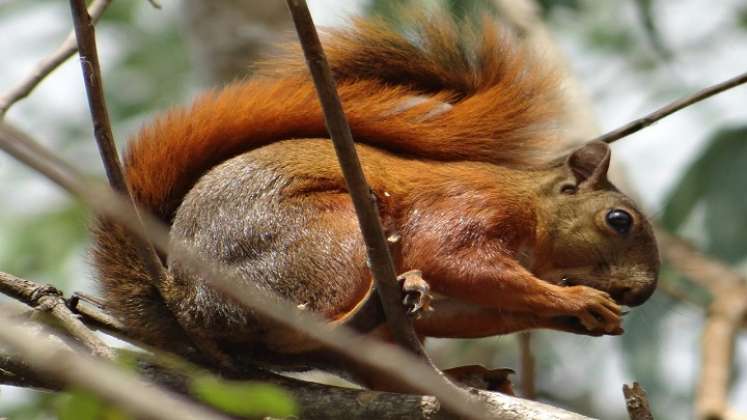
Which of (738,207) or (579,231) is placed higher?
(738,207)

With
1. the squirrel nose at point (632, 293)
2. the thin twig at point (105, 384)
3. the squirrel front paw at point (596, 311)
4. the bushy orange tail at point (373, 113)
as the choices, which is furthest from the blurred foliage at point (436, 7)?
the thin twig at point (105, 384)

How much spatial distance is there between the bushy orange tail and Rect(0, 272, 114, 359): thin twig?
22cm

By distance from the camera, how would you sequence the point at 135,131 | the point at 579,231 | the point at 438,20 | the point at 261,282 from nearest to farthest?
the point at 261,282
the point at 135,131
the point at 579,231
the point at 438,20

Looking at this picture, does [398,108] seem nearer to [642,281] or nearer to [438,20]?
[438,20]

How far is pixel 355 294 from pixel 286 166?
15.1 inches

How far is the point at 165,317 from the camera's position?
2561 mm

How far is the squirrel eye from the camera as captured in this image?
10.1ft

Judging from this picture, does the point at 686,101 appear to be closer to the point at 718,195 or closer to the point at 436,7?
the point at 436,7

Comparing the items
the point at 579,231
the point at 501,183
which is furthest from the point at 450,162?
the point at 579,231

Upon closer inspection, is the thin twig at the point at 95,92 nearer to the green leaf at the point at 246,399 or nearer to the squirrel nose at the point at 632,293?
the green leaf at the point at 246,399

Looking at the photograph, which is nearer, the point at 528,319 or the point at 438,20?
the point at 528,319

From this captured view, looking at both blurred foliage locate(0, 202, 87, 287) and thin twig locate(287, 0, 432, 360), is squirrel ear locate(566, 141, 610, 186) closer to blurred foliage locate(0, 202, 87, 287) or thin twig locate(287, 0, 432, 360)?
thin twig locate(287, 0, 432, 360)

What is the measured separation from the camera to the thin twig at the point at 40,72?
94.5 inches

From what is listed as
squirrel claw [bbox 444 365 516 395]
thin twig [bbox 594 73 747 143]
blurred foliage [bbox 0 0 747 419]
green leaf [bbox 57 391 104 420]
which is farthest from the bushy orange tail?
green leaf [bbox 57 391 104 420]
